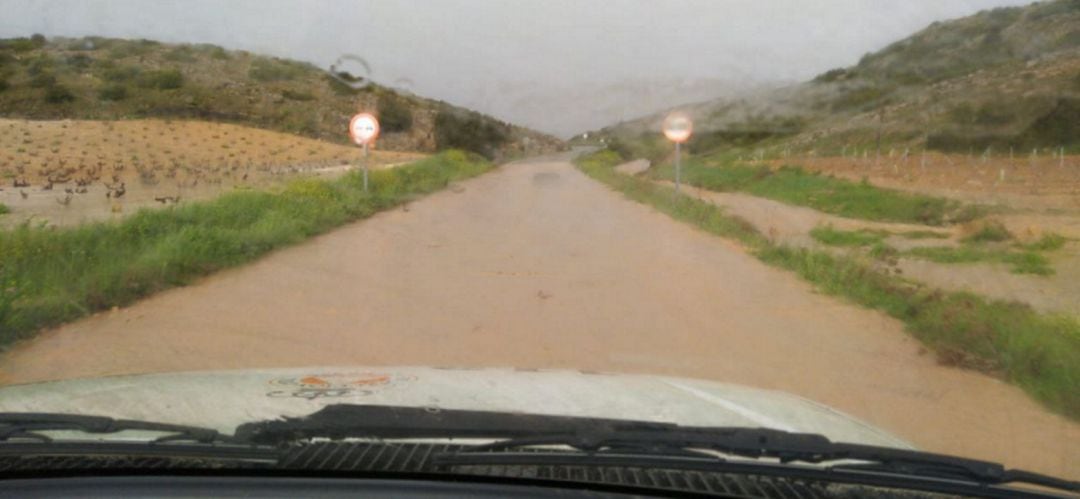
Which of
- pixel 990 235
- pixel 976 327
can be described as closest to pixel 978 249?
pixel 990 235

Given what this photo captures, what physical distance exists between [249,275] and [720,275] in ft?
16.6

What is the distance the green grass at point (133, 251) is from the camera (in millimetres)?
8023

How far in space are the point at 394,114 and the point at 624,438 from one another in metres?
30.1

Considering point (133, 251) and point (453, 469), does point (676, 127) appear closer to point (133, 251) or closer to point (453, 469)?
point (133, 251)

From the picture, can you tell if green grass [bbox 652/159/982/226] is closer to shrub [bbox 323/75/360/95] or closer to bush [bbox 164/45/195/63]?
shrub [bbox 323/75/360/95]

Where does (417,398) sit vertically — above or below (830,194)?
below

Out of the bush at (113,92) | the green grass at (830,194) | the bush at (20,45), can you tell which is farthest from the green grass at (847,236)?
the bush at (20,45)

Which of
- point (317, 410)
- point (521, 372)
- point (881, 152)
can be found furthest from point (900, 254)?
point (881, 152)

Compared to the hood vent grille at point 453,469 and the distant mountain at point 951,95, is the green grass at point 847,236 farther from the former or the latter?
the hood vent grille at point 453,469

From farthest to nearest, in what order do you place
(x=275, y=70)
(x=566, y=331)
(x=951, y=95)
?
(x=951, y=95) < (x=275, y=70) < (x=566, y=331)

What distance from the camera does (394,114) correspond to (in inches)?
1265

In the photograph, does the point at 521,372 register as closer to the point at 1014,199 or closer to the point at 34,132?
the point at 34,132

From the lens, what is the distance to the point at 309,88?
73.9 feet

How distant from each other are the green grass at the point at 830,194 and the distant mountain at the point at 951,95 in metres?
2.41
